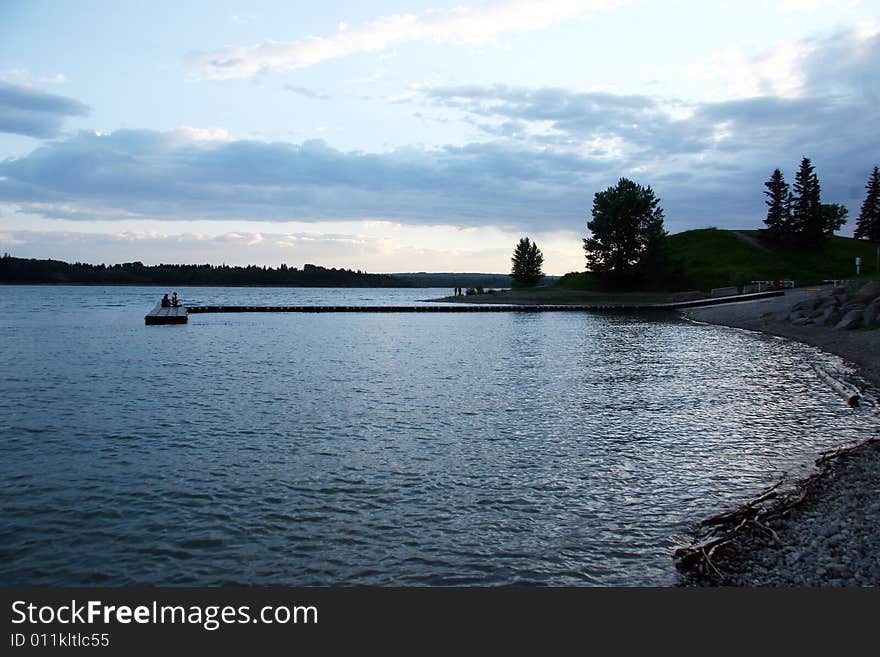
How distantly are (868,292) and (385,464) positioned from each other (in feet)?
149

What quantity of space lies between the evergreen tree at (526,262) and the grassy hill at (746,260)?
13.2 m

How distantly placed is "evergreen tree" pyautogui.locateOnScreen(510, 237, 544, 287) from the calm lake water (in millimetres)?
97629

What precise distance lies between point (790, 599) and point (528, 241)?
400 feet

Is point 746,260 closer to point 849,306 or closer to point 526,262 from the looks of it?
point 526,262

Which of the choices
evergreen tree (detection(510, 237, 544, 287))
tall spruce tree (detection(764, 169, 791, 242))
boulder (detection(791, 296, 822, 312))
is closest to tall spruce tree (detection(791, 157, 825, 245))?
tall spruce tree (detection(764, 169, 791, 242))

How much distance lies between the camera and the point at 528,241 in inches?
5002

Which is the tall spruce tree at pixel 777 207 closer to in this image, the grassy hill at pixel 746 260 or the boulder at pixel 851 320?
the grassy hill at pixel 746 260

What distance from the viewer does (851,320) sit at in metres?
41.0

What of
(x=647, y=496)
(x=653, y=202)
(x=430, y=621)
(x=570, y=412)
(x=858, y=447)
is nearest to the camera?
(x=430, y=621)

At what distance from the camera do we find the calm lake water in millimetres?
9305

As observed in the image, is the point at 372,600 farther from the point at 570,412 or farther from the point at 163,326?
the point at 163,326

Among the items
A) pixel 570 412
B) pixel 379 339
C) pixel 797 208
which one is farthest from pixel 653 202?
pixel 570 412

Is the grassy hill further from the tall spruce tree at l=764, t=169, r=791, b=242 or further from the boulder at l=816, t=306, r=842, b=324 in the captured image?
the boulder at l=816, t=306, r=842, b=324

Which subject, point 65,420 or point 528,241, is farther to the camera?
point 528,241
